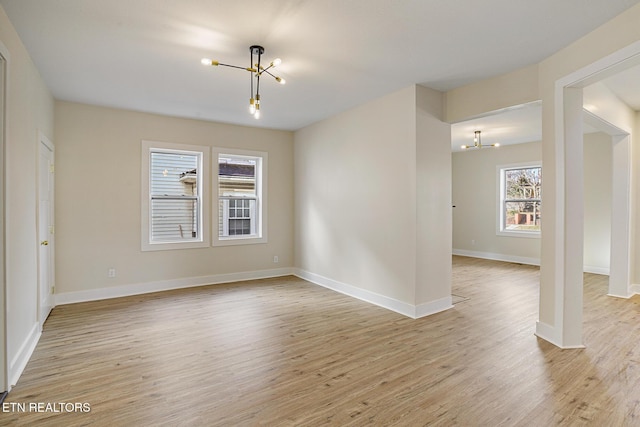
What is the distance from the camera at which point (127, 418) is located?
2.12 meters

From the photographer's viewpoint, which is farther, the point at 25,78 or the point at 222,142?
the point at 222,142

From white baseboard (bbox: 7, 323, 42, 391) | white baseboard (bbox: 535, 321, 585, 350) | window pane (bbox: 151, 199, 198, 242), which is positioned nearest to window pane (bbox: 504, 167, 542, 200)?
white baseboard (bbox: 535, 321, 585, 350)

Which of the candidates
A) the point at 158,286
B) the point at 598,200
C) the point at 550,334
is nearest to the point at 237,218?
the point at 158,286

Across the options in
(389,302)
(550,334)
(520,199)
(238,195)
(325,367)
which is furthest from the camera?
(520,199)

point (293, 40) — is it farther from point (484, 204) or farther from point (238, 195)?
point (484, 204)

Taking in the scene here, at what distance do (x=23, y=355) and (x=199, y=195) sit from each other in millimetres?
3259

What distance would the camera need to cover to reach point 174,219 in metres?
5.59

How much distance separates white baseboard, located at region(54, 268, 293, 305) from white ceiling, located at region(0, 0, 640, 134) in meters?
2.68

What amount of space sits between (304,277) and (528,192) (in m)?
5.62

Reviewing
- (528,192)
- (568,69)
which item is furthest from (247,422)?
(528,192)

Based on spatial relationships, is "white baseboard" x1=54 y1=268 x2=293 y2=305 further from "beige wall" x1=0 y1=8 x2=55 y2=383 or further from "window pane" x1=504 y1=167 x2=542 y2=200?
"window pane" x1=504 y1=167 x2=542 y2=200

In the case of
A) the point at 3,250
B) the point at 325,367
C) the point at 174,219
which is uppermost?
the point at 174,219

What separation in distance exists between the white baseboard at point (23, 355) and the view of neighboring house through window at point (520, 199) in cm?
873

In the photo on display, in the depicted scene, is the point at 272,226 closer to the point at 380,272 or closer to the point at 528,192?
the point at 380,272
